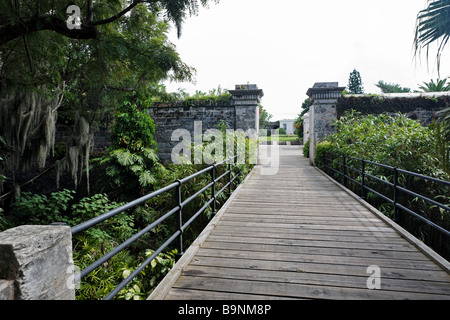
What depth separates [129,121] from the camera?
6668 millimetres

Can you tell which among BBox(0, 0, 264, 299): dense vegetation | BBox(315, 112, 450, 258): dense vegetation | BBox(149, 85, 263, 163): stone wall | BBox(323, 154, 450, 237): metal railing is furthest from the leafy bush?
BBox(315, 112, 450, 258): dense vegetation

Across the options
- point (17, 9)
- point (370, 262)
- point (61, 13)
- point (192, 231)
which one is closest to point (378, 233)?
point (370, 262)

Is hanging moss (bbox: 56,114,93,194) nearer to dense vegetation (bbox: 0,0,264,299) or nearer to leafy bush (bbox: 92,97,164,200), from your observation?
dense vegetation (bbox: 0,0,264,299)

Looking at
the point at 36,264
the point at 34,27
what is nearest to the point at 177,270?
the point at 36,264

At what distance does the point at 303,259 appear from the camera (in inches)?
96.2

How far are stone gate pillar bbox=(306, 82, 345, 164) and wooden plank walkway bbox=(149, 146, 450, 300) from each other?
5160mm

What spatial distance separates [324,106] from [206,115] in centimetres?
377

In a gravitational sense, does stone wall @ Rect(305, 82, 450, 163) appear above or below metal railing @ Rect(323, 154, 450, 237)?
above

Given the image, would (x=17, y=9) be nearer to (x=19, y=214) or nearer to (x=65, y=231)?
(x=65, y=231)

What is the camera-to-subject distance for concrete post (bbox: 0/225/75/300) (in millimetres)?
986

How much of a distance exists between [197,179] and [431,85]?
2331cm

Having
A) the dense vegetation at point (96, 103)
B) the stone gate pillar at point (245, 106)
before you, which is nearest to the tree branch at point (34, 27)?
the dense vegetation at point (96, 103)

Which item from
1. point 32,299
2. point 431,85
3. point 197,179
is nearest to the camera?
point 32,299

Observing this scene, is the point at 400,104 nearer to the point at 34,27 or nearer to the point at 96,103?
the point at 96,103
